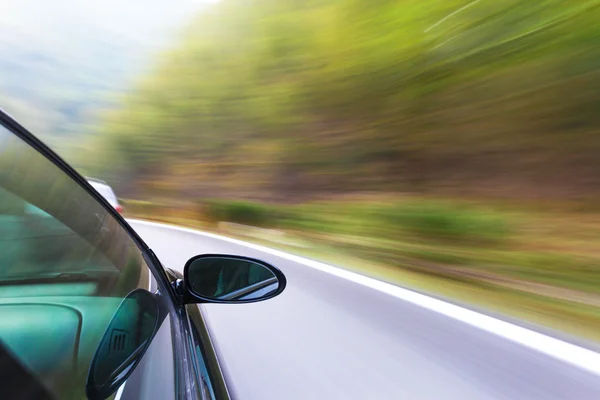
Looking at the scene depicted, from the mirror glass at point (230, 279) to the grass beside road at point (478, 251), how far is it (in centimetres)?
287

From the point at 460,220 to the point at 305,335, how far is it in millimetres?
4704

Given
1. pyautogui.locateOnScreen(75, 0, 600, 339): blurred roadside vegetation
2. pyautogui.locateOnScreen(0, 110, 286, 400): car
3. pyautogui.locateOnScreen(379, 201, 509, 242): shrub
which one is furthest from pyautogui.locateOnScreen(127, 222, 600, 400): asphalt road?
pyautogui.locateOnScreen(379, 201, 509, 242): shrub

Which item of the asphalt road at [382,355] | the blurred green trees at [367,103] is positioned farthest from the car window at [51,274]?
the blurred green trees at [367,103]

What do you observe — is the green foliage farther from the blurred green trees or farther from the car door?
the car door

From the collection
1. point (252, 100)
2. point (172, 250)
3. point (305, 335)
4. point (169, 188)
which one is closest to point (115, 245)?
point (305, 335)

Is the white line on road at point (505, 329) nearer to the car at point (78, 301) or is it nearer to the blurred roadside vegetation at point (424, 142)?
the blurred roadside vegetation at point (424, 142)

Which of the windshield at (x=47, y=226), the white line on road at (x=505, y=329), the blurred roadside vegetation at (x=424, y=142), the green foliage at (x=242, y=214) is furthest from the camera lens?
the green foliage at (x=242, y=214)

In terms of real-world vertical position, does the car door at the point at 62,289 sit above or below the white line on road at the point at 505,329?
above

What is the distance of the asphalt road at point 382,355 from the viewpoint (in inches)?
103

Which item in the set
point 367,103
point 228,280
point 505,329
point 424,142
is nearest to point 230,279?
point 228,280

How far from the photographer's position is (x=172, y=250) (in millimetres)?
7727

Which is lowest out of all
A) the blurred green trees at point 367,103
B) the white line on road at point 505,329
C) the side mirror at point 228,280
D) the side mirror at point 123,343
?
the white line on road at point 505,329

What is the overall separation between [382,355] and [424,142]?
878cm

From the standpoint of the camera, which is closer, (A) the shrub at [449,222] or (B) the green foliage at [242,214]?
(A) the shrub at [449,222]
